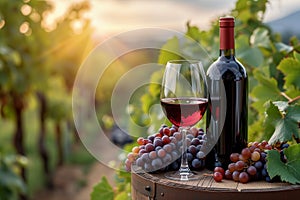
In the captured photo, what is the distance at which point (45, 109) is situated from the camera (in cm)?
1023

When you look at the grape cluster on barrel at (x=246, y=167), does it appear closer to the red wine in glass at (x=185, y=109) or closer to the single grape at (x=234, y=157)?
the single grape at (x=234, y=157)

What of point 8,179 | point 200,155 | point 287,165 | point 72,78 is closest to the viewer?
point 287,165

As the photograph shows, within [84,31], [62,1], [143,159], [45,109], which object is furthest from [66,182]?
[143,159]

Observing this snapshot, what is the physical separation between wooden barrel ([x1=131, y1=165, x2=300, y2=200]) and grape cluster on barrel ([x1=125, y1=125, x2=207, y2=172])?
39mm

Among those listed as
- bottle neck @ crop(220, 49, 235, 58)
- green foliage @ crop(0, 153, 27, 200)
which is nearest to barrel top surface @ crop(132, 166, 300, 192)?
bottle neck @ crop(220, 49, 235, 58)

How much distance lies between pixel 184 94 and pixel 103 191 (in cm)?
86

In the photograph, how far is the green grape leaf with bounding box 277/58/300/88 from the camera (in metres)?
2.09

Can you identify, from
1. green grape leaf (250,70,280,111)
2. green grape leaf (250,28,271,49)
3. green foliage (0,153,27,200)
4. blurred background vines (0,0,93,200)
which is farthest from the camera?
blurred background vines (0,0,93,200)

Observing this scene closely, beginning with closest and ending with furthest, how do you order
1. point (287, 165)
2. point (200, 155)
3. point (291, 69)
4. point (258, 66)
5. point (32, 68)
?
1. point (287, 165)
2. point (200, 155)
3. point (291, 69)
4. point (258, 66)
5. point (32, 68)

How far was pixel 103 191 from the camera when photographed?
2297 millimetres

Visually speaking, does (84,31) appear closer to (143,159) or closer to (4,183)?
(4,183)

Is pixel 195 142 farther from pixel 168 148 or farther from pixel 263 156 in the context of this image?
pixel 263 156

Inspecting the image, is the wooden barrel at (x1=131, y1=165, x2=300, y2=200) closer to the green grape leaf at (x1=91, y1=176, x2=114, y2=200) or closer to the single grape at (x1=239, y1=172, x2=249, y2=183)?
the single grape at (x1=239, y1=172, x2=249, y2=183)

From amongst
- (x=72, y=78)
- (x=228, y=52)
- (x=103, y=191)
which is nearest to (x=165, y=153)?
(x=228, y=52)
